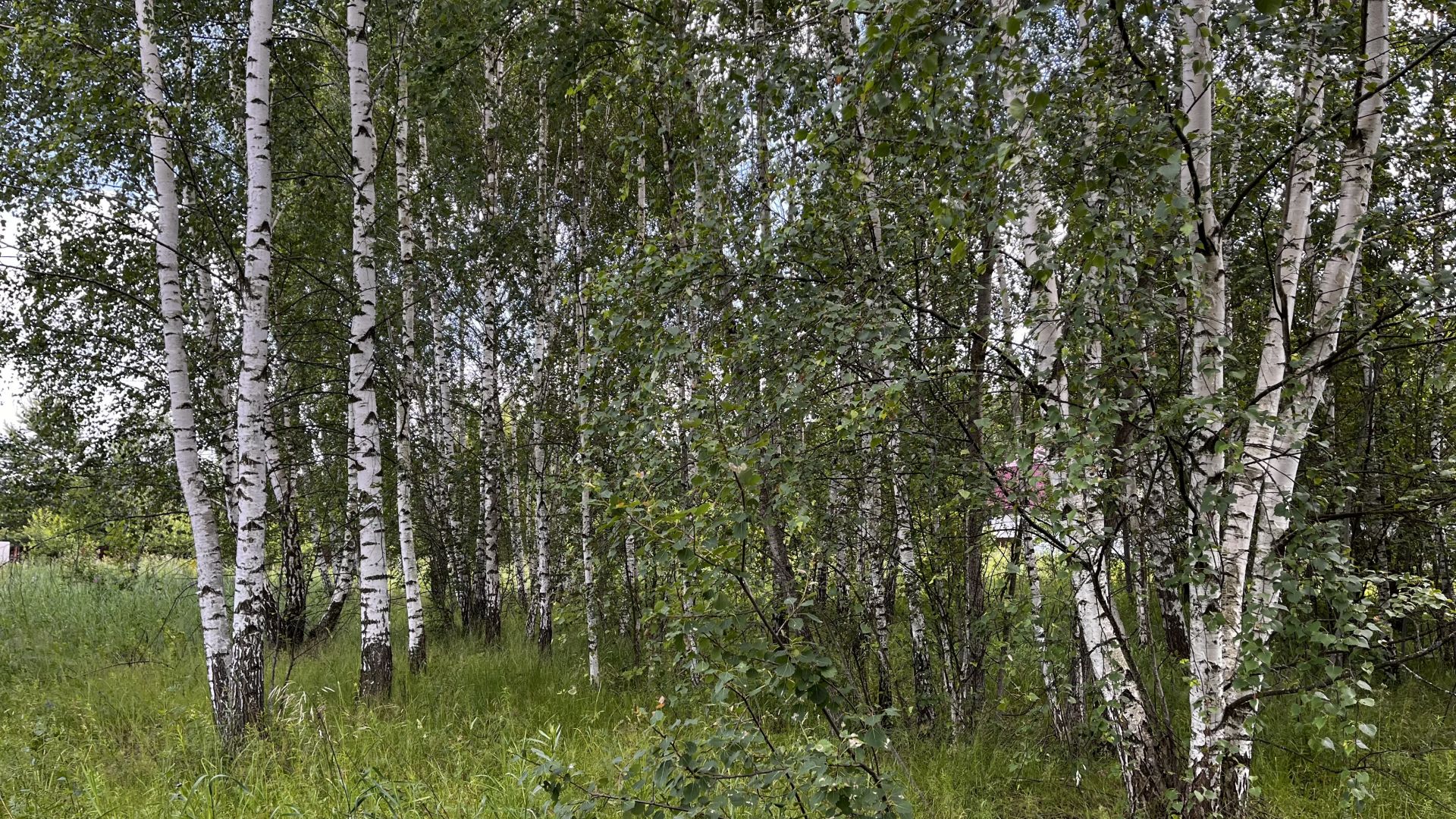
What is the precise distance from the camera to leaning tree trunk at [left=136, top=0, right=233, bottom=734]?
528cm

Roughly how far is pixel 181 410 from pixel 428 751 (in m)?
3.13

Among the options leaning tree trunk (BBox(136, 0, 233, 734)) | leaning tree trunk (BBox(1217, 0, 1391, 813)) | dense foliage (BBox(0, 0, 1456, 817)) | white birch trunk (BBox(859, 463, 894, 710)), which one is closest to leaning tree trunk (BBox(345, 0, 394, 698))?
dense foliage (BBox(0, 0, 1456, 817))

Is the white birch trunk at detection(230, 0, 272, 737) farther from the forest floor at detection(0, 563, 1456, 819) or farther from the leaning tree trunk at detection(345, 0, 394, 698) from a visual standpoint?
the leaning tree trunk at detection(345, 0, 394, 698)

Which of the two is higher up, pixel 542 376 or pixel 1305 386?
pixel 542 376

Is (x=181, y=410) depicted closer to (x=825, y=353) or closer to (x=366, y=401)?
(x=366, y=401)

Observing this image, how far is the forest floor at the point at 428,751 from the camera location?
169 inches

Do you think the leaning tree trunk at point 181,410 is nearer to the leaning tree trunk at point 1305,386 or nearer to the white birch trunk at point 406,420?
the white birch trunk at point 406,420

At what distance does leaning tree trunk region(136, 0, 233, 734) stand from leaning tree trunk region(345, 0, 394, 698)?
3.65 feet

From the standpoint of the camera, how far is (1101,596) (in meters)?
3.85

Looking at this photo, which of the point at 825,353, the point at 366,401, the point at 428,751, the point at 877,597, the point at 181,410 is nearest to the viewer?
the point at 825,353

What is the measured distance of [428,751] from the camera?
532cm

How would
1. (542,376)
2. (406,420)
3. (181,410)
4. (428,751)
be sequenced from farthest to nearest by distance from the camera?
(542,376) < (406,420) < (181,410) < (428,751)

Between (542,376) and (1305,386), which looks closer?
(1305,386)

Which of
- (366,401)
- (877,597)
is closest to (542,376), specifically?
(366,401)
